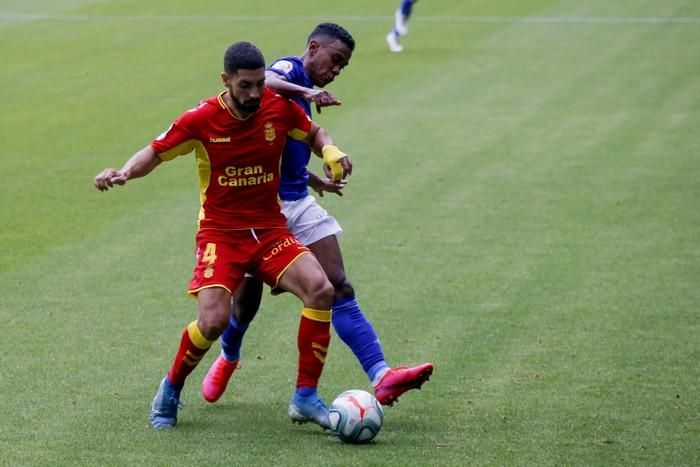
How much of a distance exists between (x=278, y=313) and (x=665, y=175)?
22.5ft

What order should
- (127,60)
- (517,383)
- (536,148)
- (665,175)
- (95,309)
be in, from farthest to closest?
(127,60)
(536,148)
(665,175)
(95,309)
(517,383)

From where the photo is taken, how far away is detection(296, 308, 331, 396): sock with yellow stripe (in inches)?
303

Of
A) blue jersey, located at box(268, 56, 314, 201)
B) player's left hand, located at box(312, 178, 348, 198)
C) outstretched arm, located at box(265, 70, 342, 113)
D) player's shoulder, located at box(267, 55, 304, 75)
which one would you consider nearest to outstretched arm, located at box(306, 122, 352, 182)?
outstretched arm, located at box(265, 70, 342, 113)

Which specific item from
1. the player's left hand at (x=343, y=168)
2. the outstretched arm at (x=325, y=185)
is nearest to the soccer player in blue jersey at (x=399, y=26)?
the outstretched arm at (x=325, y=185)

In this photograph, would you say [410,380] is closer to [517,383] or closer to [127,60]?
[517,383]

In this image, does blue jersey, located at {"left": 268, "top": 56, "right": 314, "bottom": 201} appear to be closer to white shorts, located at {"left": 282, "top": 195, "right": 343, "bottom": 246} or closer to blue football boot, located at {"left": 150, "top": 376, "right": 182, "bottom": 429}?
white shorts, located at {"left": 282, "top": 195, "right": 343, "bottom": 246}

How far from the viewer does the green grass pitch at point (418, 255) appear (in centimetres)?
776

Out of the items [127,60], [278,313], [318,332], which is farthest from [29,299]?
[127,60]

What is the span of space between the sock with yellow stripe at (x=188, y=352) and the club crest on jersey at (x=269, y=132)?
3.63 ft

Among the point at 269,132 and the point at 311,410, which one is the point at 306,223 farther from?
the point at 311,410

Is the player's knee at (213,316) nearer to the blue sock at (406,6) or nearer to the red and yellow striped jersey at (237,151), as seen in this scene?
the red and yellow striped jersey at (237,151)

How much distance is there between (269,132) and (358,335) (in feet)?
4.52

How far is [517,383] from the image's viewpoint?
28.7 feet

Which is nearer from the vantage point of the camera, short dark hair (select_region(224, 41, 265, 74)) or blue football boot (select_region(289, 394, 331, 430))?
short dark hair (select_region(224, 41, 265, 74))
